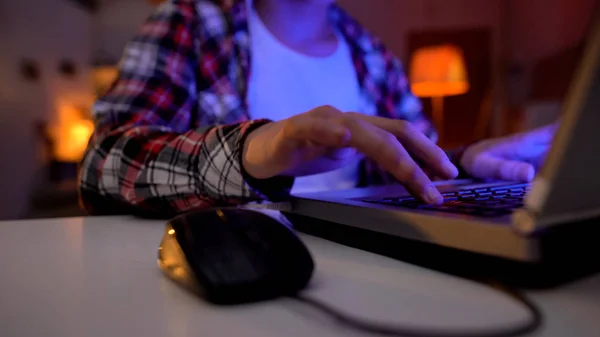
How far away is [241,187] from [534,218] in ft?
1.13

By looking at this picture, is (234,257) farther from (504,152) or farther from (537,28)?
(537,28)

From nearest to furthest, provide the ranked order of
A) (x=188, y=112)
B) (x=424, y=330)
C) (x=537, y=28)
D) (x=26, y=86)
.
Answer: (x=424, y=330), (x=188, y=112), (x=537, y=28), (x=26, y=86)

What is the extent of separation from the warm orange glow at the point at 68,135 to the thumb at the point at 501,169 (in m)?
4.15

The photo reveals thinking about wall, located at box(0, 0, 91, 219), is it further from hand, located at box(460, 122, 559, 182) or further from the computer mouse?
the computer mouse

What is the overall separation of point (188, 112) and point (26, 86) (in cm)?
371

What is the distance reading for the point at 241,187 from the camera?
55cm

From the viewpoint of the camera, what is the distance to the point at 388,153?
433mm

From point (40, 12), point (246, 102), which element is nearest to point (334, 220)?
point (246, 102)

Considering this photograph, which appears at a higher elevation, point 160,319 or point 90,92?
point 160,319

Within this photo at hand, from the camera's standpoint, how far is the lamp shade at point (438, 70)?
299cm

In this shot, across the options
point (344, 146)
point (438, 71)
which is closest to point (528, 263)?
point (344, 146)

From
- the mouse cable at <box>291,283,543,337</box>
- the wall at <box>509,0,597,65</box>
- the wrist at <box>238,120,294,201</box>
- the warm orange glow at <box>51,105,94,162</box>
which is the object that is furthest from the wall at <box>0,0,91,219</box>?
the mouse cable at <box>291,283,543,337</box>

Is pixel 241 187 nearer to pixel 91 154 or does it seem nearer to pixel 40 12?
pixel 91 154

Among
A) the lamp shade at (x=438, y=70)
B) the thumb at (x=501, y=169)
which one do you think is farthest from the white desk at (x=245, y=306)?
the lamp shade at (x=438, y=70)
